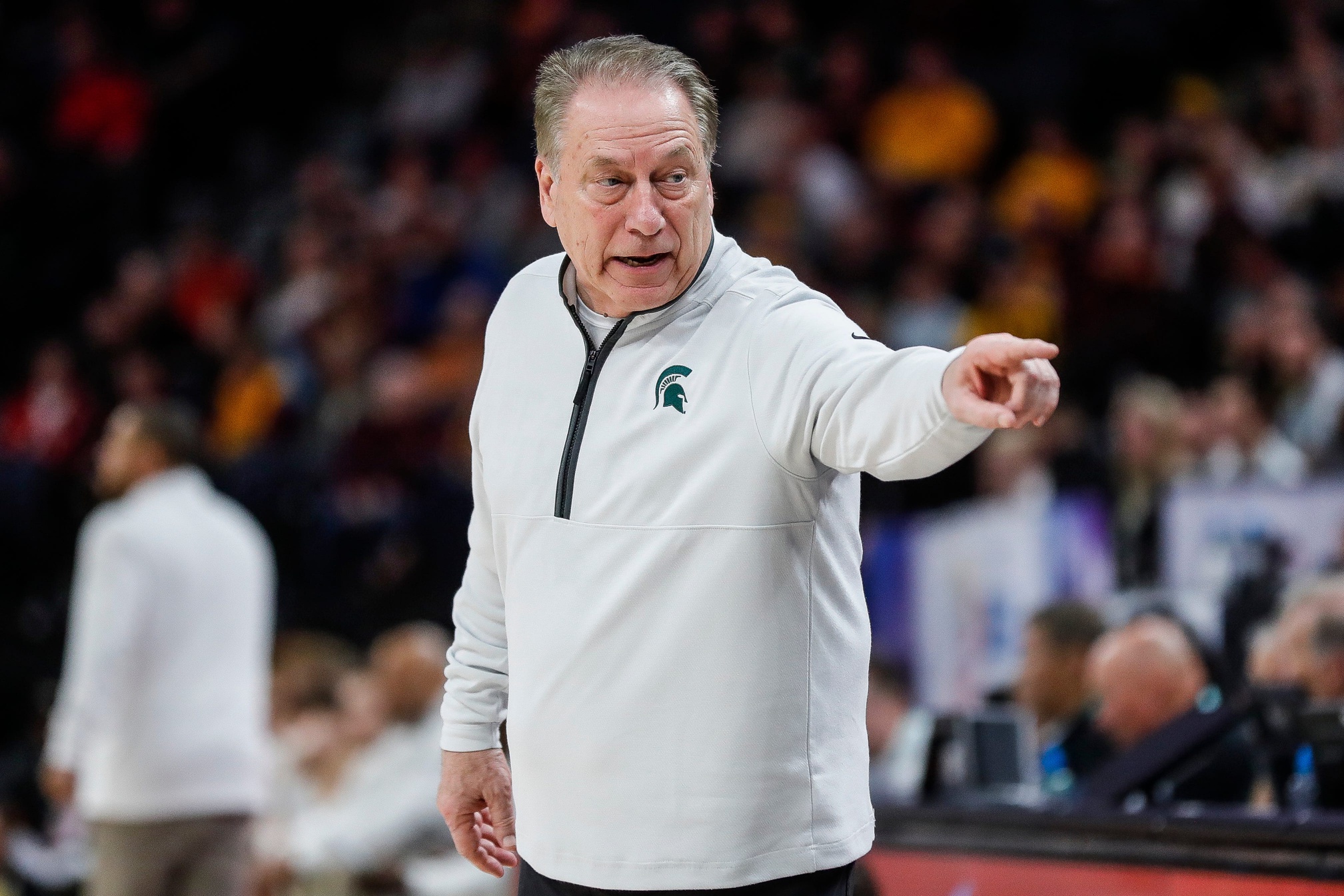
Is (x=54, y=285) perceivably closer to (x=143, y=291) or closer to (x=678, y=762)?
(x=143, y=291)

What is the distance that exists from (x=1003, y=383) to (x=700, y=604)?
51 centimetres

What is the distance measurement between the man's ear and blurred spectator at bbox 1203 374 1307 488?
4276mm

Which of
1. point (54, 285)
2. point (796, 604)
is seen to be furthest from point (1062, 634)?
point (54, 285)

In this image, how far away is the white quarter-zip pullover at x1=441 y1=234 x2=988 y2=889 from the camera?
221cm

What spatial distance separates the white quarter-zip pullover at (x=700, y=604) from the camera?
7.27ft

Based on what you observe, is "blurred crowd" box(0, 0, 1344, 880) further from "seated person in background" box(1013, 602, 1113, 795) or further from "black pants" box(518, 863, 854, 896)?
"black pants" box(518, 863, 854, 896)

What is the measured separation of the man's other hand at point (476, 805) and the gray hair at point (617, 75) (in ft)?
2.96

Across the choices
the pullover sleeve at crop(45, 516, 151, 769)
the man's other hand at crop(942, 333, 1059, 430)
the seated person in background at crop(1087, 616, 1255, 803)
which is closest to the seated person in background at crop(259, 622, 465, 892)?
the pullover sleeve at crop(45, 516, 151, 769)

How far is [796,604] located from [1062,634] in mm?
3449

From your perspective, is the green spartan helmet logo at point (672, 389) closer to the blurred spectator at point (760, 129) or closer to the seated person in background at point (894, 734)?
the seated person in background at point (894, 734)

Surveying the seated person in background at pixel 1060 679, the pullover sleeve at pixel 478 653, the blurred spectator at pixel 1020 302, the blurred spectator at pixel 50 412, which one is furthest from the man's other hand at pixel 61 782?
the blurred spectator at pixel 50 412

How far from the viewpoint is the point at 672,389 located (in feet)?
7.57

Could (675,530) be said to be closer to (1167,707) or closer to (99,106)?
(1167,707)

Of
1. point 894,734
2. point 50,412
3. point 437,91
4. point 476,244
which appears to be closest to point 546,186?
point 894,734
